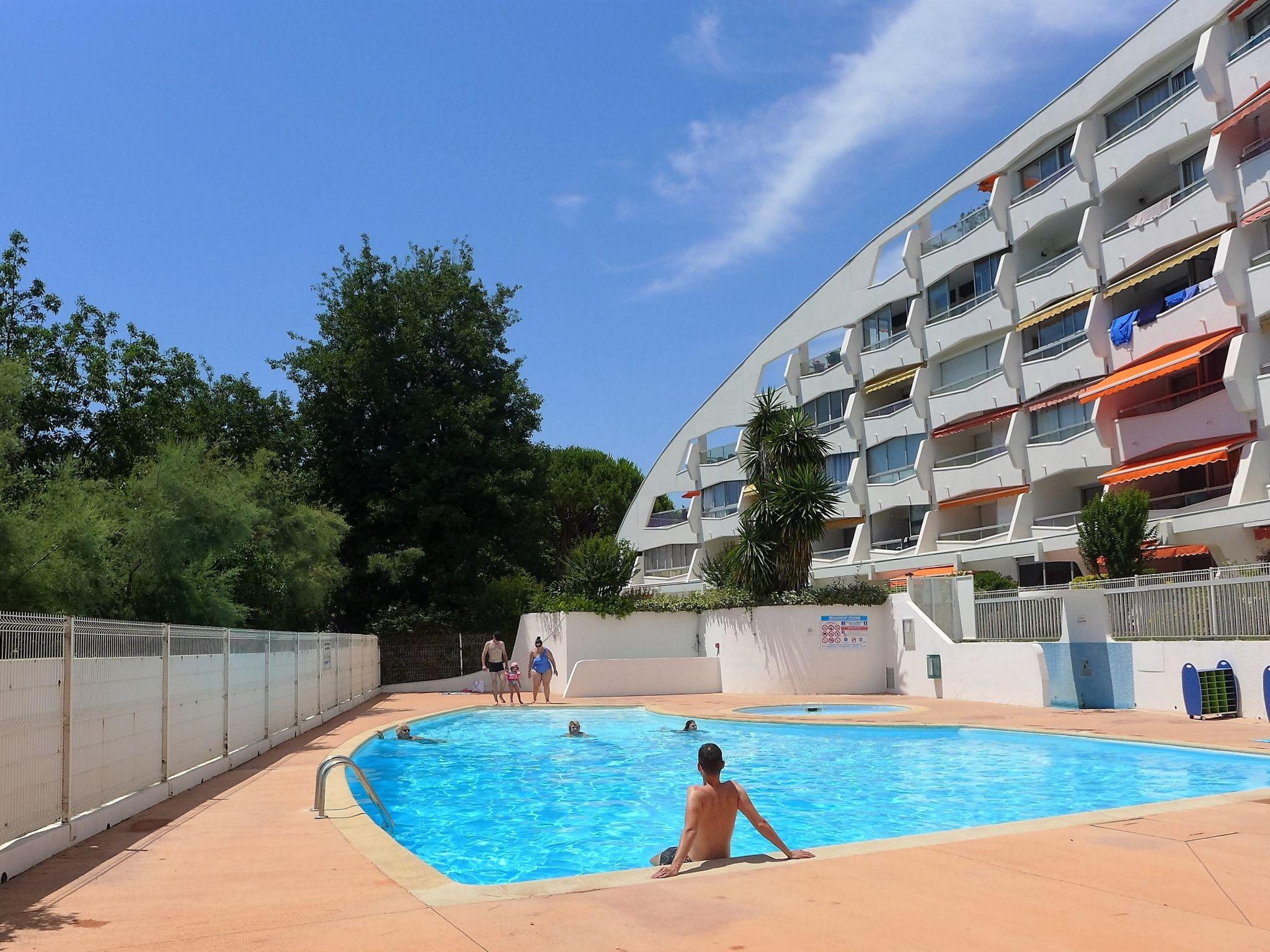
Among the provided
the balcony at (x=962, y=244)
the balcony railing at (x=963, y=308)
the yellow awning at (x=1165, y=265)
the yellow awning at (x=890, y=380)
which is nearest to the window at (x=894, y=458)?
the yellow awning at (x=890, y=380)

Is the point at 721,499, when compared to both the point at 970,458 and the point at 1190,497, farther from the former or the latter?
the point at 1190,497

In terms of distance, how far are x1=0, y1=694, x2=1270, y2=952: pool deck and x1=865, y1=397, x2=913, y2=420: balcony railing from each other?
126 feet

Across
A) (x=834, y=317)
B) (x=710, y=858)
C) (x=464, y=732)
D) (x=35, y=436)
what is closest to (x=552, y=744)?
(x=464, y=732)

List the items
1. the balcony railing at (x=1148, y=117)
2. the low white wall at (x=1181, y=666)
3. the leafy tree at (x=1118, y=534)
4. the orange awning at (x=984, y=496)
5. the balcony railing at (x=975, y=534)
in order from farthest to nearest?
the balcony railing at (x=975, y=534) < the orange awning at (x=984, y=496) < the balcony railing at (x=1148, y=117) < the leafy tree at (x=1118, y=534) < the low white wall at (x=1181, y=666)

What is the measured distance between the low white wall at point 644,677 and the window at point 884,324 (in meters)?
23.4

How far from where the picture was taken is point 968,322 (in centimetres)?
4247

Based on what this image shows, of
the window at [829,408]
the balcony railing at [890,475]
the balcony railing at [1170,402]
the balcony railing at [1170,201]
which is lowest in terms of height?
the balcony railing at [890,475]

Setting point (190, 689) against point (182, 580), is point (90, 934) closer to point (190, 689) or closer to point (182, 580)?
point (190, 689)

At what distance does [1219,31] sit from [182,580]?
32.5 m

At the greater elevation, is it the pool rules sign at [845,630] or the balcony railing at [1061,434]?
the balcony railing at [1061,434]

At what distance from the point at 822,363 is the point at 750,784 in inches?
1599

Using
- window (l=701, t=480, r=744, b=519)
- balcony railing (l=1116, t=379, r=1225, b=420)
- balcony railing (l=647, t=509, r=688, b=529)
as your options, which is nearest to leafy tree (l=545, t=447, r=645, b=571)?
balcony railing (l=647, t=509, r=688, b=529)

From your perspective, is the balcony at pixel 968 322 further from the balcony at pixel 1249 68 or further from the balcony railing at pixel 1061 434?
the balcony at pixel 1249 68

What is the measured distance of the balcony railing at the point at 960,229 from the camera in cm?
4272
